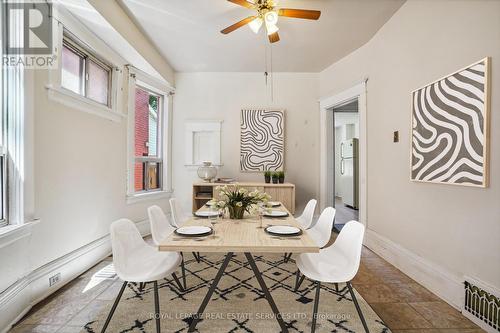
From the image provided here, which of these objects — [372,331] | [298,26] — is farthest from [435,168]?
[298,26]

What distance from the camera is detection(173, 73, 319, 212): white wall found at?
15.6ft

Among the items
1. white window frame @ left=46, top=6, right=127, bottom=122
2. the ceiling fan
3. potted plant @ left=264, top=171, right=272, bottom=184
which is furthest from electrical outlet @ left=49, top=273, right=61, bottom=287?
potted plant @ left=264, top=171, right=272, bottom=184

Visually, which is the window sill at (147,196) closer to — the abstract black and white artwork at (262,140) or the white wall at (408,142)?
the abstract black and white artwork at (262,140)

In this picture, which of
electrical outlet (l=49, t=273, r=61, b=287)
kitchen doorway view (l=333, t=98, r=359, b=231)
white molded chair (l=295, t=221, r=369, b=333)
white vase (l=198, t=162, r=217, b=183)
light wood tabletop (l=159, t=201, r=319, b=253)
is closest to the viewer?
light wood tabletop (l=159, t=201, r=319, b=253)

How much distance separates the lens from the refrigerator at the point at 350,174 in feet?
22.4

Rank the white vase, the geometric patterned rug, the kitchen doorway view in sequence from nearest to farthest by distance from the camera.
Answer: the geometric patterned rug < the white vase < the kitchen doorway view

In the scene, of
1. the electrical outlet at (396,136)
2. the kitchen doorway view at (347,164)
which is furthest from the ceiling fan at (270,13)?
the kitchen doorway view at (347,164)

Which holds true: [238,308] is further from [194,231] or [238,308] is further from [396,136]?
[396,136]

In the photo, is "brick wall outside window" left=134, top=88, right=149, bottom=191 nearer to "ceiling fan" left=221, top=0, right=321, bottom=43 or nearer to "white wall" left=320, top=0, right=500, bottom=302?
"ceiling fan" left=221, top=0, right=321, bottom=43

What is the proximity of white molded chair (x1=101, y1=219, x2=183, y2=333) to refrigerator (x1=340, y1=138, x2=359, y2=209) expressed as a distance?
5909 millimetres

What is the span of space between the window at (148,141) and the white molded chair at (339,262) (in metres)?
3.19

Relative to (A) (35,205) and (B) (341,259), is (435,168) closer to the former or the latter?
(B) (341,259)

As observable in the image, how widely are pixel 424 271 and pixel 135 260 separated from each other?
2.64m

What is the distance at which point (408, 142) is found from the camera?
8.99 ft
